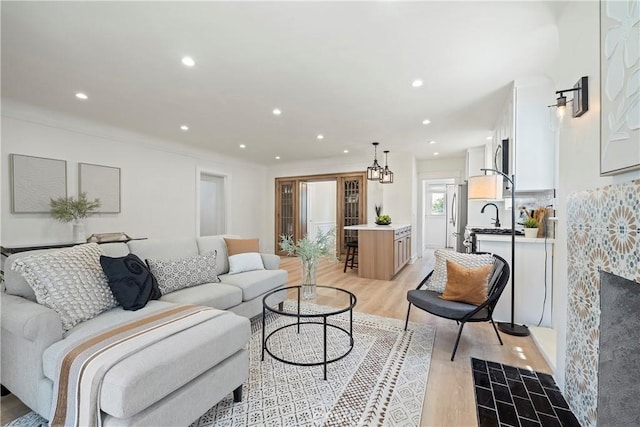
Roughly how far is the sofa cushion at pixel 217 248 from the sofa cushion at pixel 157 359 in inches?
50.9

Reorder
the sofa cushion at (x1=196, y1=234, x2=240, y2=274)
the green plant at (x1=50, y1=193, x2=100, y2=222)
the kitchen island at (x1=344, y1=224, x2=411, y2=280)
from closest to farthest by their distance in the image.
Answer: the sofa cushion at (x1=196, y1=234, x2=240, y2=274) → the green plant at (x1=50, y1=193, x2=100, y2=222) → the kitchen island at (x1=344, y1=224, x2=411, y2=280)

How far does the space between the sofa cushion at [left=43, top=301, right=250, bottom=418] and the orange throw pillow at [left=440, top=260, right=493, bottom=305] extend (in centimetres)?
180

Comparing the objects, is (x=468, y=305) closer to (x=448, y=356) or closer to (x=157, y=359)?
(x=448, y=356)

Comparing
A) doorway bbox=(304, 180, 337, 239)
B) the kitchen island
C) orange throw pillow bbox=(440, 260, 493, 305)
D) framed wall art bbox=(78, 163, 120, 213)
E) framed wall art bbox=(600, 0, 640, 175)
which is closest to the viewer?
framed wall art bbox=(600, 0, 640, 175)

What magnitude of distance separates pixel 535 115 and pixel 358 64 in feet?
6.45

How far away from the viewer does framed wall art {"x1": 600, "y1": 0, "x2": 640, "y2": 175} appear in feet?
3.57

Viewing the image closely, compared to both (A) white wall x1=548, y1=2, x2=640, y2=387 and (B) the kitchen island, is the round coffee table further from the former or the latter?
(A) white wall x1=548, y1=2, x2=640, y2=387

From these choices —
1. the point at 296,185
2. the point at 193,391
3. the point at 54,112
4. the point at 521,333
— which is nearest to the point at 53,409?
the point at 193,391

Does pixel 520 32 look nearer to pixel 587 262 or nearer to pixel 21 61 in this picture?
pixel 587 262

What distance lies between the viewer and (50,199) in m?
3.74

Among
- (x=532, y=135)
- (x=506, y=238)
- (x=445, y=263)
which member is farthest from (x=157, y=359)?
(x=532, y=135)

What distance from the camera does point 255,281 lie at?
9.45 ft

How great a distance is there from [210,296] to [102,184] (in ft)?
10.9

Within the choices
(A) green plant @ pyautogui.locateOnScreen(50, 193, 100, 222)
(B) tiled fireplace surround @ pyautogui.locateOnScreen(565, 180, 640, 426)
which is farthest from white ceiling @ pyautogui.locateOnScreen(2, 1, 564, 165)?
(B) tiled fireplace surround @ pyautogui.locateOnScreen(565, 180, 640, 426)
